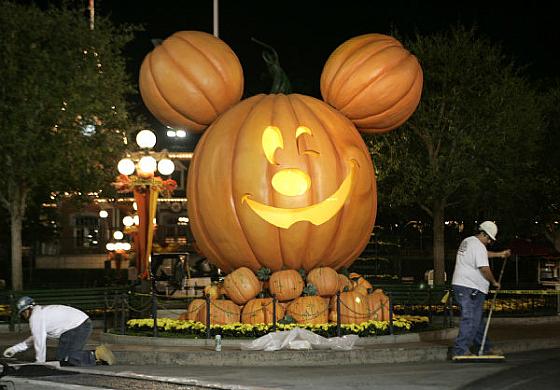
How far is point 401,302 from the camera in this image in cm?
2166

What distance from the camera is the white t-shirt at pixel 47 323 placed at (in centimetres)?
1195

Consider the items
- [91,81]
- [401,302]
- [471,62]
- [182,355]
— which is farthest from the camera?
[471,62]

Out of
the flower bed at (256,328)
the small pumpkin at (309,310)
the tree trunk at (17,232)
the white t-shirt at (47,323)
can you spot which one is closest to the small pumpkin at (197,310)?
the flower bed at (256,328)

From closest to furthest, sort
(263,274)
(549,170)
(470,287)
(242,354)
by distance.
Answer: (470,287)
(242,354)
(263,274)
(549,170)

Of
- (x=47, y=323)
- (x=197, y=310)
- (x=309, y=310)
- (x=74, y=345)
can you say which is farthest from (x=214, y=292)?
(x=47, y=323)

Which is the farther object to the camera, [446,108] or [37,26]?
[446,108]

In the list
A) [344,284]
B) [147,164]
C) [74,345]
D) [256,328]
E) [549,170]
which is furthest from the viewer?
[549,170]

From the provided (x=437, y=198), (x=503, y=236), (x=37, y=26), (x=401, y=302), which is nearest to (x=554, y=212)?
(x=503, y=236)

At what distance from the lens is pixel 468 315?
43.3 feet

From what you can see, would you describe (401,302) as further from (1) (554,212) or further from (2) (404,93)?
(1) (554,212)

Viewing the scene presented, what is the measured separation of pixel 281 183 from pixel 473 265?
3766 millimetres

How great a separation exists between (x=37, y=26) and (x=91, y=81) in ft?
6.71

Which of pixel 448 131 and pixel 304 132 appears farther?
pixel 448 131

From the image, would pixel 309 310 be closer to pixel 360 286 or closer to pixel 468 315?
pixel 360 286
